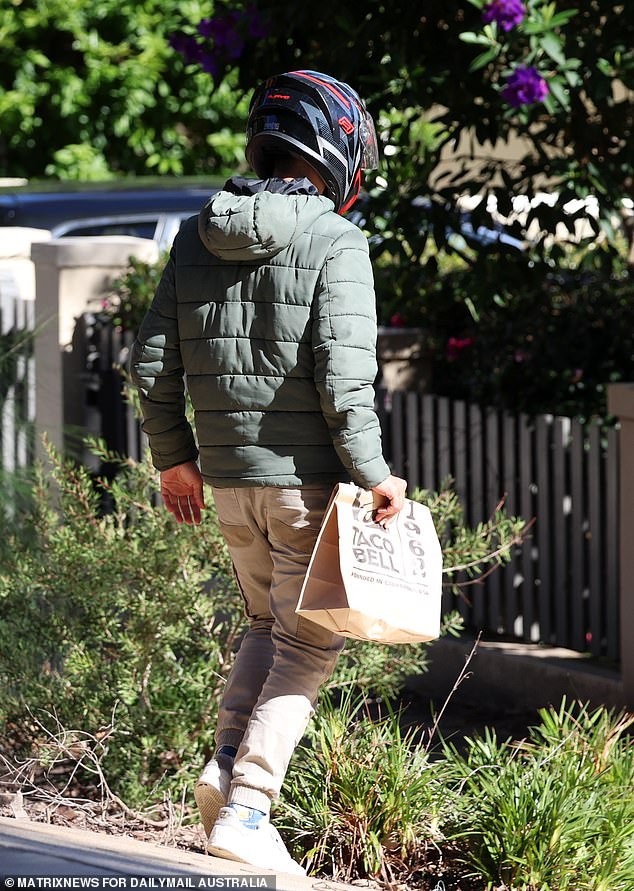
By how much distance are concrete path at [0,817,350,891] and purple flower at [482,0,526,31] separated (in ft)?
9.68

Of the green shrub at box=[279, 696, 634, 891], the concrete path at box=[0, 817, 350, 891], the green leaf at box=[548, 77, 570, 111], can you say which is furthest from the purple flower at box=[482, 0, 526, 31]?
the concrete path at box=[0, 817, 350, 891]

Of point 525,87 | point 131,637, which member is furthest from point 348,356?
point 525,87

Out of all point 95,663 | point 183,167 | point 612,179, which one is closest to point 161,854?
point 95,663

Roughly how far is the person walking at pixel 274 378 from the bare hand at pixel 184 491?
12 cm

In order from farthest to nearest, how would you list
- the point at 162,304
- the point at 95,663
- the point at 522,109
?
the point at 522,109
the point at 95,663
the point at 162,304

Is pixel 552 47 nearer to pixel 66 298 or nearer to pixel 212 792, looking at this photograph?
pixel 212 792

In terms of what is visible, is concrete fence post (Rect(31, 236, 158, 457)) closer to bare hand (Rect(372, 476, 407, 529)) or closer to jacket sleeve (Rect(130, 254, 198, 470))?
jacket sleeve (Rect(130, 254, 198, 470))

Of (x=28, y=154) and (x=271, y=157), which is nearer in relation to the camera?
(x=271, y=157)

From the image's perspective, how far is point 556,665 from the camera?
484 centimetres

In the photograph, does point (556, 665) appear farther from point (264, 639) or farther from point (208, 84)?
point (208, 84)

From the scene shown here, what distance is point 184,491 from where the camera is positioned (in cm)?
311

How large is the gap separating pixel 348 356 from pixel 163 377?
20.9 inches

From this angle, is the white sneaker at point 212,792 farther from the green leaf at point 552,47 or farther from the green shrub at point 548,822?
the green leaf at point 552,47

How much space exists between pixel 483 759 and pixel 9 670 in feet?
5.06
